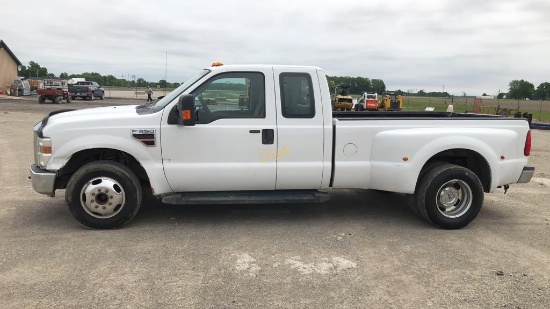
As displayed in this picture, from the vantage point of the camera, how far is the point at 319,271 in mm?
4184

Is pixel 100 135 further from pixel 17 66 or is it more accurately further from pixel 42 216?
pixel 17 66

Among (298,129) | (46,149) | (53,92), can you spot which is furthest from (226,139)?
(53,92)

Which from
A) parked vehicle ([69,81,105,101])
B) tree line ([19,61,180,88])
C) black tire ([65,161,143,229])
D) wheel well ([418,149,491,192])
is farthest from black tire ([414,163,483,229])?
tree line ([19,61,180,88])

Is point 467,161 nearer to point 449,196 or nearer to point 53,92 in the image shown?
point 449,196

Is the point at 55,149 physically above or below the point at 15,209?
above

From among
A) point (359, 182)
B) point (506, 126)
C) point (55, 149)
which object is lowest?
point (359, 182)

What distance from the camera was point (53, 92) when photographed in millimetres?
34719

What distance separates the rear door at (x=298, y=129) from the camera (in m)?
5.31

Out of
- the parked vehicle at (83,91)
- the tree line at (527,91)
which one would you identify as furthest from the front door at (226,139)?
the tree line at (527,91)

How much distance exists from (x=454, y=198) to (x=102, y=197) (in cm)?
425

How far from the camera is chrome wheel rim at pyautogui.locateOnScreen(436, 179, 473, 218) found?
18.1ft

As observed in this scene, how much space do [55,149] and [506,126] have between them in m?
5.46

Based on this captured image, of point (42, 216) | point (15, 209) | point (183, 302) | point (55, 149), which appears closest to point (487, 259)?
point (183, 302)

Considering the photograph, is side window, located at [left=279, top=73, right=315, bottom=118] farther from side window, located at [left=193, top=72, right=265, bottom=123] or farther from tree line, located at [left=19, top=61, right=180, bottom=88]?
tree line, located at [left=19, top=61, right=180, bottom=88]
